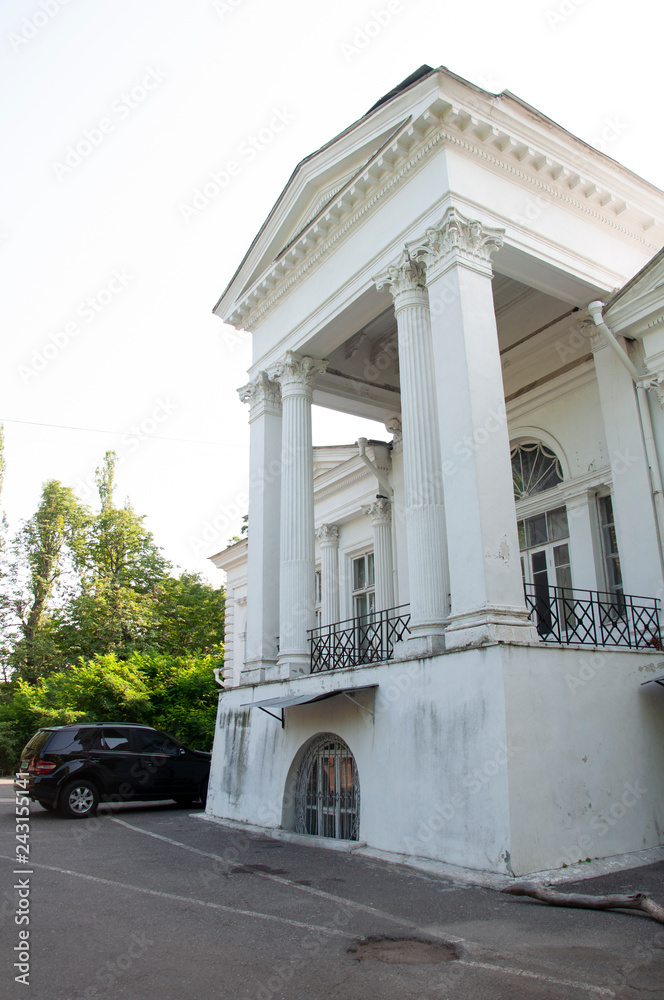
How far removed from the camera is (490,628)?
27.3ft

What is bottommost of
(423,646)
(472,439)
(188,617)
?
(423,646)

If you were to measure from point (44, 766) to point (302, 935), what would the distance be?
31.0ft

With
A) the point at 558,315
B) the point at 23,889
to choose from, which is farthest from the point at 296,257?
the point at 23,889

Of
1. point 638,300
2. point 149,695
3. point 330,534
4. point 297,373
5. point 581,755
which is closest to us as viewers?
point 581,755

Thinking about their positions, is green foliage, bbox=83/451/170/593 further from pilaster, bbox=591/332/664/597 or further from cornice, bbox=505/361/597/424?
pilaster, bbox=591/332/664/597

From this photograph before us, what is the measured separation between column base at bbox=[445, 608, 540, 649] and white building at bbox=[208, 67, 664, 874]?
1.2 inches

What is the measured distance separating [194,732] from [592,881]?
17.2 metres

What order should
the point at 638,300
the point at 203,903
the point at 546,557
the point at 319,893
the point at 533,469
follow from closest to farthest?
the point at 203,903, the point at 319,893, the point at 638,300, the point at 546,557, the point at 533,469

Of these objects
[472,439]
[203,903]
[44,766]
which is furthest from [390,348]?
[203,903]

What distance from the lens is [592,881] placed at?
23.4ft

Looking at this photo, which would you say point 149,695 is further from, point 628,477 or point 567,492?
point 628,477

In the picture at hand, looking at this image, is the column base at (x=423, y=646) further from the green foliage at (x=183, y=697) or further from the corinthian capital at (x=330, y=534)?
the green foliage at (x=183, y=697)

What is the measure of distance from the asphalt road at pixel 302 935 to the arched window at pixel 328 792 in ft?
5.41

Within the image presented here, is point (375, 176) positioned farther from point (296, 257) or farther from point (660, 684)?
point (660, 684)
